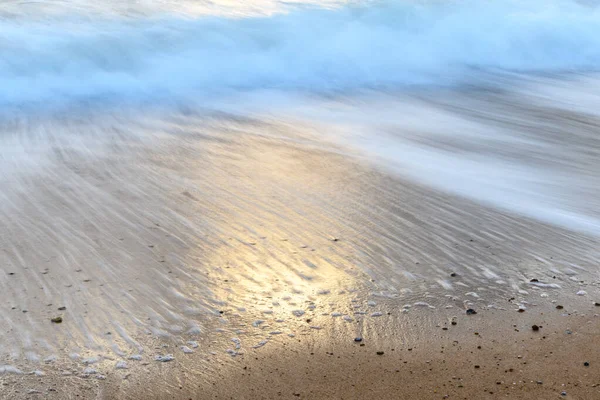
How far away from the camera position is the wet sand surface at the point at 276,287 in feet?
7.84

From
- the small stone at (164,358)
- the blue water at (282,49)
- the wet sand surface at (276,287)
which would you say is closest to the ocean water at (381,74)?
the blue water at (282,49)

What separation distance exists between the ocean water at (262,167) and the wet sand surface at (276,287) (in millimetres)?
15

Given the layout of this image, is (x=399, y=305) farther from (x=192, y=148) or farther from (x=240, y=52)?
(x=240, y=52)

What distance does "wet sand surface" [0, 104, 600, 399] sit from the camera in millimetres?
2391

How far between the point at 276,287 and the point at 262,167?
1.63 m

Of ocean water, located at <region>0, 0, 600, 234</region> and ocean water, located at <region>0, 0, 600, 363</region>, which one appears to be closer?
ocean water, located at <region>0, 0, 600, 363</region>

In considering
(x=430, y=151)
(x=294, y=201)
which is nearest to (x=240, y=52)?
(x=430, y=151)

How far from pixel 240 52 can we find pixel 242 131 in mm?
2724

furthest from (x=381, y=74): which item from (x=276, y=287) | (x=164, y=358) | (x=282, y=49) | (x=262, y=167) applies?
(x=164, y=358)

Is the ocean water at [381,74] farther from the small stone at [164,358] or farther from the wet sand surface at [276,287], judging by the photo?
the small stone at [164,358]

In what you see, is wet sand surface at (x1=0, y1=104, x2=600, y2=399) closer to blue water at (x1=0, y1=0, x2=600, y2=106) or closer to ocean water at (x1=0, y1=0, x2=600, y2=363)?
ocean water at (x1=0, y1=0, x2=600, y2=363)

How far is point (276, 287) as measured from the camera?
295 centimetres

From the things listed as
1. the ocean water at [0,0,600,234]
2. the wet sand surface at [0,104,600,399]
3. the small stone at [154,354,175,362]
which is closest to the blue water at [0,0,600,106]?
the ocean water at [0,0,600,234]

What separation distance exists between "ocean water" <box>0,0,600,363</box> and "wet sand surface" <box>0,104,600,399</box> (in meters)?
0.01
